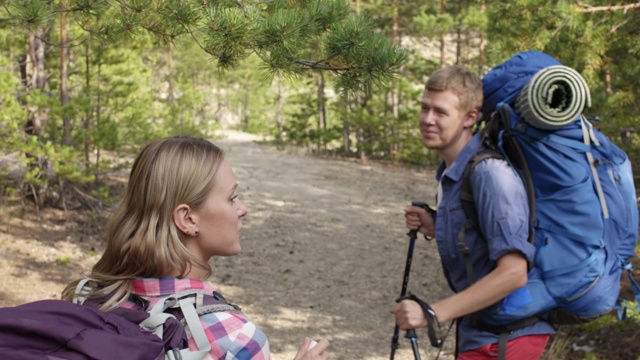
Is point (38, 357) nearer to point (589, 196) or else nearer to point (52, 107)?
point (589, 196)

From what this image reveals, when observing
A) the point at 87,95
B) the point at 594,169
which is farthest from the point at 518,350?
the point at 87,95

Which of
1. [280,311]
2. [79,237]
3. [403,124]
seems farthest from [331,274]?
[403,124]

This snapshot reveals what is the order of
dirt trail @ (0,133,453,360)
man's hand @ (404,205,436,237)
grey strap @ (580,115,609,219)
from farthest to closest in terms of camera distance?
dirt trail @ (0,133,453,360) < man's hand @ (404,205,436,237) < grey strap @ (580,115,609,219)

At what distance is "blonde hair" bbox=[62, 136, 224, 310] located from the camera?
1.54 metres

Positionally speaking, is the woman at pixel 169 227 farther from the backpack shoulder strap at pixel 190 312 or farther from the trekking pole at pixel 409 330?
the trekking pole at pixel 409 330

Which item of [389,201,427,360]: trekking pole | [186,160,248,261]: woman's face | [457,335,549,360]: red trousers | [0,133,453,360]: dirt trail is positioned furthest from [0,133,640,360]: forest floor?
[186,160,248,261]: woman's face

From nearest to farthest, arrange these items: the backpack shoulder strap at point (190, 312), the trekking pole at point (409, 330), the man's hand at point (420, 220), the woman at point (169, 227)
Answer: the backpack shoulder strap at point (190, 312) < the woman at point (169, 227) < the trekking pole at point (409, 330) < the man's hand at point (420, 220)

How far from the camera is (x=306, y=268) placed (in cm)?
863

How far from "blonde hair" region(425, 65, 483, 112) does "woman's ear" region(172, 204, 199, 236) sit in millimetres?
1417

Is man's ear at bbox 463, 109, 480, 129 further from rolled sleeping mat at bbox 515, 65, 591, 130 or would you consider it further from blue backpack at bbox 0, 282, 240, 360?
blue backpack at bbox 0, 282, 240, 360

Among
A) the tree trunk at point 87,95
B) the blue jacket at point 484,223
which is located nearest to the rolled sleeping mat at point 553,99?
the blue jacket at point 484,223

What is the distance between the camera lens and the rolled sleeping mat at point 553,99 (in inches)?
91.7

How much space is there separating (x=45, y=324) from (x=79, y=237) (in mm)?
7988

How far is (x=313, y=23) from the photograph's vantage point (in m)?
2.79
